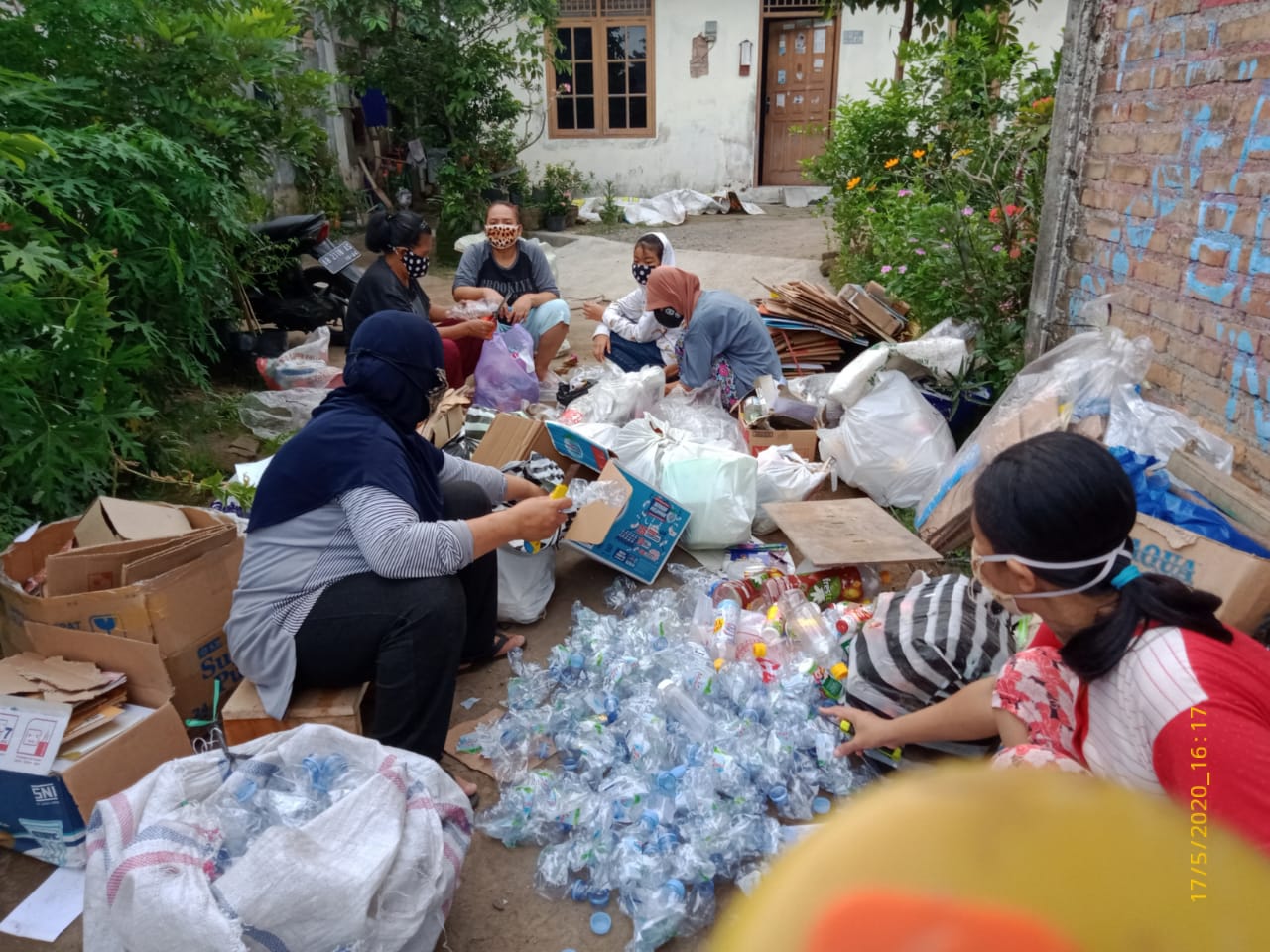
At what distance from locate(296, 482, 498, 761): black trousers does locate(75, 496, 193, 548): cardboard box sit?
82 cm

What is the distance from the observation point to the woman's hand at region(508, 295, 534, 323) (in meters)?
5.41

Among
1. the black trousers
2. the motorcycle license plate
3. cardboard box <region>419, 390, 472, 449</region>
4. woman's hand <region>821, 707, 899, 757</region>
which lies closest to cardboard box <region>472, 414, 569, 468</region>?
cardboard box <region>419, 390, 472, 449</region>

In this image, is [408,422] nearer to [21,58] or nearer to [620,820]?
[620,820]

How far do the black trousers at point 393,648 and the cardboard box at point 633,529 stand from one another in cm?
95

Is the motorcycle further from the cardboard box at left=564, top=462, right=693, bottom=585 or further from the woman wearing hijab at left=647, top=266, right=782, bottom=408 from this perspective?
the cardboard box at left=564, top=462, right=693, bottom=585

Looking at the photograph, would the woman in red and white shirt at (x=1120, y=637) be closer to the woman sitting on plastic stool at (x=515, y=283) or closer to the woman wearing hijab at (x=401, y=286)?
the woman wearing hijab at (x=401, y=286)

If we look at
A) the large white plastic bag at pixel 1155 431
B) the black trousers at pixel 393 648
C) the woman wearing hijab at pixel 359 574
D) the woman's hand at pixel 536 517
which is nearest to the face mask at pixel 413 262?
the woman wearing hijab at pixel 359 574

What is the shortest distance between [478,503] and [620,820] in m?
1.18

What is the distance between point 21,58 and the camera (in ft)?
12.7

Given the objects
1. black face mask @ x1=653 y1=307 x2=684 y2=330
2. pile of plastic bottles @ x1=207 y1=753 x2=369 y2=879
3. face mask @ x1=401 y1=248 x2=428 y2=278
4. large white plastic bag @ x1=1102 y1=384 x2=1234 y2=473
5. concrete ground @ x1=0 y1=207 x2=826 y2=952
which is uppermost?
face mask @ x1=401 y1=248 x2=428 y2=278

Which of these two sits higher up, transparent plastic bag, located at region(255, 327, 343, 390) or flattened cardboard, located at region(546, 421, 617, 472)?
flattened cardboard, located at region(546, 421, 617, 472)

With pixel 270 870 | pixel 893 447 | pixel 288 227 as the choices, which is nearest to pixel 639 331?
pixel 893 447

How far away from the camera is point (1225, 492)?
2.68 meters

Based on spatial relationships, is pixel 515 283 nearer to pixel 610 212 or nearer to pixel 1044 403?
pixel 1044 403
